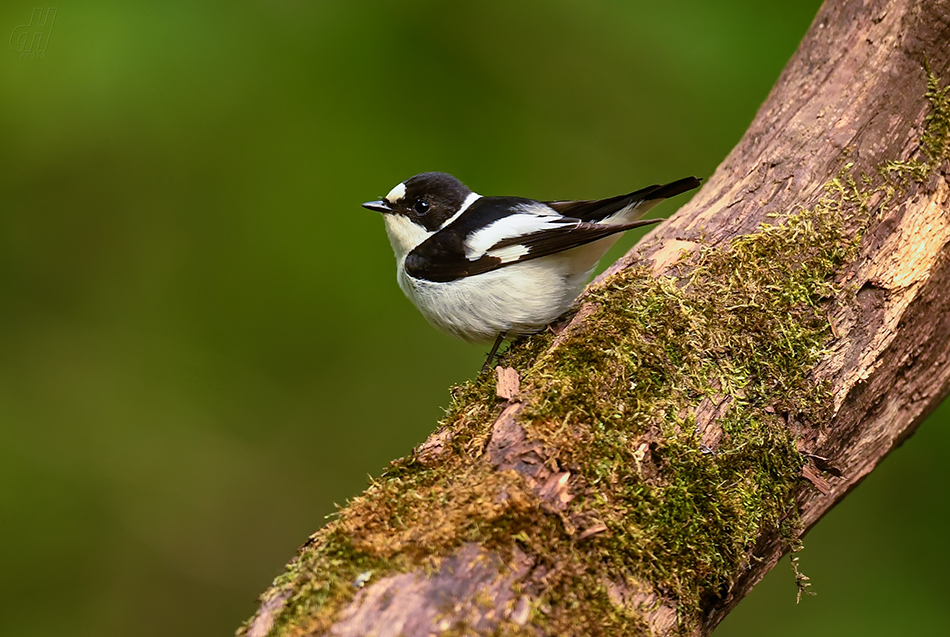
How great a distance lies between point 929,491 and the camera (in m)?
4.63

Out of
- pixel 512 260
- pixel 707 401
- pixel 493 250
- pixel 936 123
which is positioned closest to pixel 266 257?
pixel 493 250

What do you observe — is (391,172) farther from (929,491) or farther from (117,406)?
(929,491)

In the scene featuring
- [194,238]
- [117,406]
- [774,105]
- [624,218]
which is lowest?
[117,406]

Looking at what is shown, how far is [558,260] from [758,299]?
783 mm

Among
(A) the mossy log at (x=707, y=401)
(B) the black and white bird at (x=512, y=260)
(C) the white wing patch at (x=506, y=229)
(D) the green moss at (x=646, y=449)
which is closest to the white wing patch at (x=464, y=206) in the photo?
(B) the black and white bird at (x=512, y=260)

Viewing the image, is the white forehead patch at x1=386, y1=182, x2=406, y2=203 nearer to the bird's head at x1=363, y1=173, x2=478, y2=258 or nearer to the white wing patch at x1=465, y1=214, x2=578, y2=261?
the bird's head at x1=363, y1=173, x2=478, y2=258

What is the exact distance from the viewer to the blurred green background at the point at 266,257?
4.52m

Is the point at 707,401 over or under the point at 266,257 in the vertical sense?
under

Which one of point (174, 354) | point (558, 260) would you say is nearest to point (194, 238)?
point (174, 354)

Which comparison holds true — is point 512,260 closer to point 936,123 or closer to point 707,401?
point 707,401

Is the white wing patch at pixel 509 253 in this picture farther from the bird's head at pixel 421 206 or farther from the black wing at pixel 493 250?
the bird's head at pixel 421 206

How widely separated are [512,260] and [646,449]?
44.4 inches

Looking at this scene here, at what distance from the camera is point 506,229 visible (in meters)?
3.03

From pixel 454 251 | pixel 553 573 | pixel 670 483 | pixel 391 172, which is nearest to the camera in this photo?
pixel 553 573
